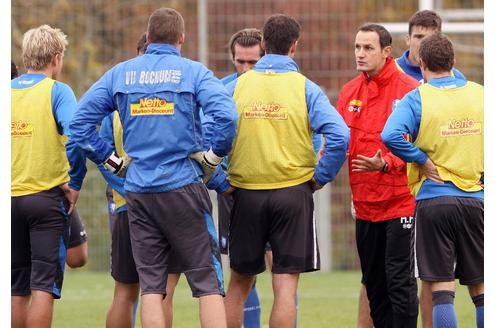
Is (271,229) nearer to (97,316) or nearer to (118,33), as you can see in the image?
(97,316)

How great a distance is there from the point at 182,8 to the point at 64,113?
393 inches

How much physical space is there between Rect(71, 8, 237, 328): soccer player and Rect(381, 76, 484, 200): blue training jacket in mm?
1114

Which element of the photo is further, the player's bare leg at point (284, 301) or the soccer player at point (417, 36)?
the soccer player at point (417, 36)

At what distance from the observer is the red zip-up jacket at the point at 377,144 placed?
8.96m

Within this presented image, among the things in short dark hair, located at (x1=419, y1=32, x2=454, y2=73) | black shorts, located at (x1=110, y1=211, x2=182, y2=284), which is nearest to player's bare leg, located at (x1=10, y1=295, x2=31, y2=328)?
black shorts, located at (x1=110, y1=211, x2=182, y2=284)

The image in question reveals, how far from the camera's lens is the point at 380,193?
897 cm

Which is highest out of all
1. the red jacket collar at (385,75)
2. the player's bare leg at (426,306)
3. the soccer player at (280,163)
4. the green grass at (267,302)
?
the red jacket collar at (385,75)

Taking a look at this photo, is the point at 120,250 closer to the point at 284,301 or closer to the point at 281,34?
the point at 284,301

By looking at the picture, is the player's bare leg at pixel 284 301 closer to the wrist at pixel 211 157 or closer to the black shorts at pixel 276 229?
the black shorts at pixel 276 229

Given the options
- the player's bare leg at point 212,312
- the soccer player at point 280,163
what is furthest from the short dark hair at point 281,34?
the player's bare leg at point 212,312

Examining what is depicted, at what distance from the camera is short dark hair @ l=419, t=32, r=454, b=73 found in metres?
8.23

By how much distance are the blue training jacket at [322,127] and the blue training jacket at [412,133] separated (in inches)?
12.0

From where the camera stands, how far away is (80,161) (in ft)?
27.6

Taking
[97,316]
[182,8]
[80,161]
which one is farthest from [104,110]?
[182,8]
